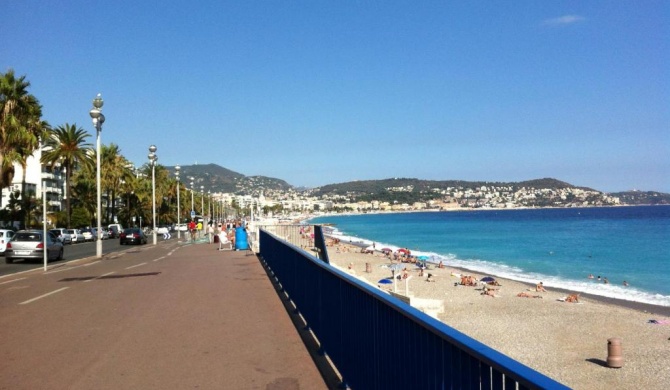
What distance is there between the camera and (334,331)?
7109 millimetres

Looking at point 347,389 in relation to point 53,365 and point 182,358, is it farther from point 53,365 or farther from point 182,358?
point 53,365

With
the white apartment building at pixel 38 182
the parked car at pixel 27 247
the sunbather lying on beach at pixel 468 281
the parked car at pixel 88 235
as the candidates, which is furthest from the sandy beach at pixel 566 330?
the white apartment building at pixel 38 182

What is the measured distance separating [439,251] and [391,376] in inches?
2494

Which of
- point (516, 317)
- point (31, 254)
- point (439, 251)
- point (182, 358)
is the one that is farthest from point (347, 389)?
point (439, 251)

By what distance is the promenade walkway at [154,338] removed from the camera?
6.96m

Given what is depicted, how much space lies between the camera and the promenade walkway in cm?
696

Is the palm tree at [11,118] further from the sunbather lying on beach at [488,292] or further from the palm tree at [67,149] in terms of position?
the sunbather lying on beach at [488,292]

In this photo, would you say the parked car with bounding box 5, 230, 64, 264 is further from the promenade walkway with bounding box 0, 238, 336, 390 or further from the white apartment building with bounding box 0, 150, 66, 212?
the white apartment building with bounding box 0, 150, 66, 212

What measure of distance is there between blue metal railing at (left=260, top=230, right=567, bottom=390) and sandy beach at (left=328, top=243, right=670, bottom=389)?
7.77 meters

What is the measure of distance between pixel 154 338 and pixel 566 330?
47.5ft

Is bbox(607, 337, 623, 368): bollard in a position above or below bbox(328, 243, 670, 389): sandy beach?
above

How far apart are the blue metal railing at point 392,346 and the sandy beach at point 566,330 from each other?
777 cm

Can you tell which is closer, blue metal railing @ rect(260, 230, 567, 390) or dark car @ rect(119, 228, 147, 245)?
blue metal railing @ rect(260, 230, 567, 390)

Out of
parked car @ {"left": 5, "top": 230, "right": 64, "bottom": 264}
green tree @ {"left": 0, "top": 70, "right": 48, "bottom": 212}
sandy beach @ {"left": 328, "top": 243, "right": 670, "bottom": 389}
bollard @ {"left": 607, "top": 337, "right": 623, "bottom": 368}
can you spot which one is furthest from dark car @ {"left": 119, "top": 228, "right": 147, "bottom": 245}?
bollard @ {"left": 607, "top": 337, "right": 623, "bottom": 368}
